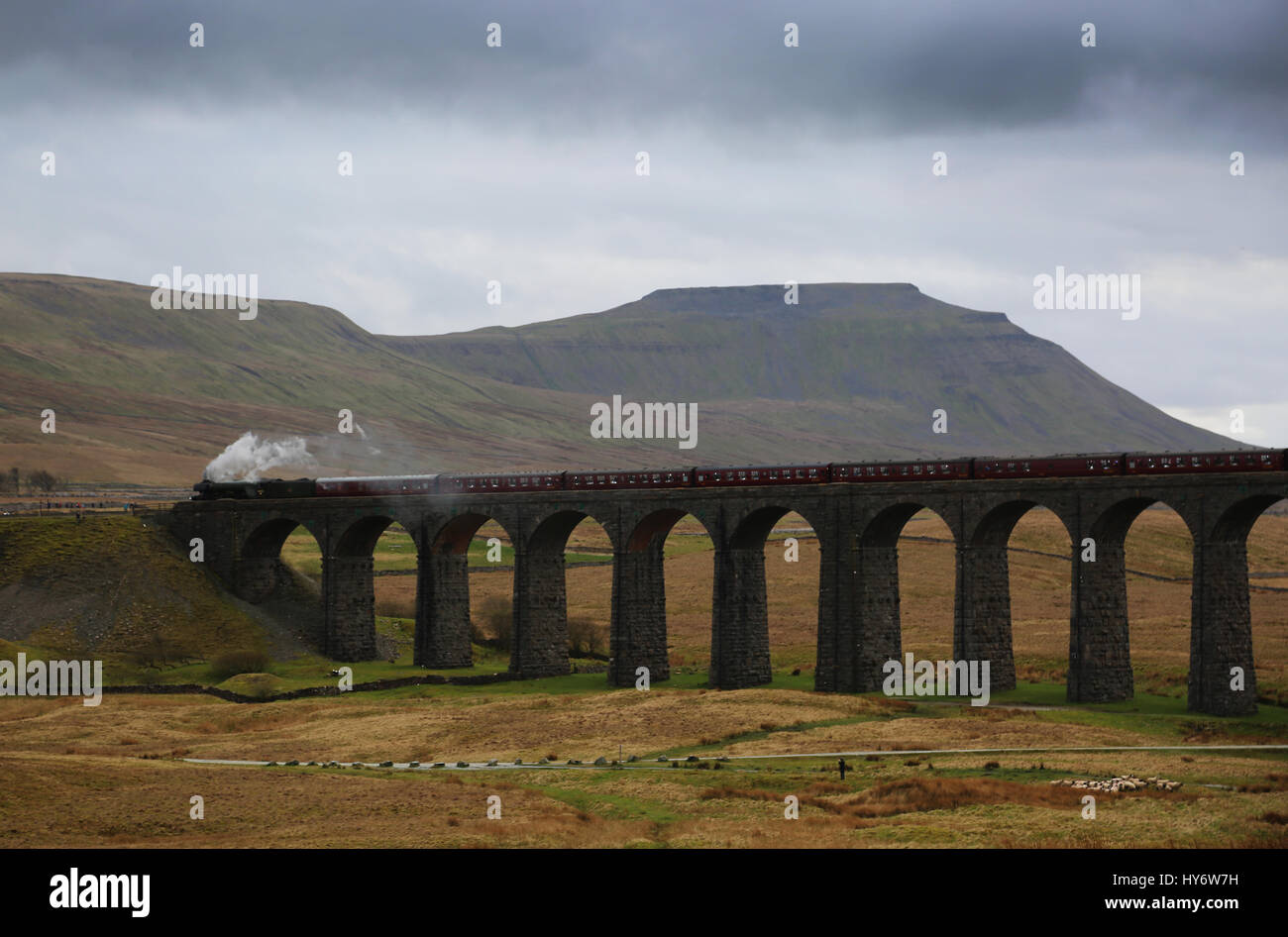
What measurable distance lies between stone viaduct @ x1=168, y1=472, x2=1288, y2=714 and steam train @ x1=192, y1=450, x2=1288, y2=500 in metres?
0.78

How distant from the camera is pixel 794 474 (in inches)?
2933

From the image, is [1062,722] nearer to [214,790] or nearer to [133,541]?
[214,790]

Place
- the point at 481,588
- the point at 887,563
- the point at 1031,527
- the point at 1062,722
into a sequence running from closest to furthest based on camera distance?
the point at 1062,722 → the point at 887,563 → the point at 481,588 → the point at 1031,527

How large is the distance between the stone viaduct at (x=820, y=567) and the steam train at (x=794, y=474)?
2.57 feet

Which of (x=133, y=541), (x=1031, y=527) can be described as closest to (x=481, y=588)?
(x=133, y=541)

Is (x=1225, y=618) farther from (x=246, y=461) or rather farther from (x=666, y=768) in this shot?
(x=246, y=461)

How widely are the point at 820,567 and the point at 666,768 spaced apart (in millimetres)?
27752

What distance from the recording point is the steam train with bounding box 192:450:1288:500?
62812mm

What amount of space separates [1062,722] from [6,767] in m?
39.5

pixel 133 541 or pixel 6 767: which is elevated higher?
pixel 133 541

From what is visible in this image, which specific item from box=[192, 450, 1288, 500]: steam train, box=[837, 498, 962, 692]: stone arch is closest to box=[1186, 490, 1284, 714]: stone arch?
box=[192, 450, 1288, 500]: steam train

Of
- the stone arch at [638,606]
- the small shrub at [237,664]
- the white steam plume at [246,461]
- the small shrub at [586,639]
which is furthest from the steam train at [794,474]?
the small shrub at [586,639]

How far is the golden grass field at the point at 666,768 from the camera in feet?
132
